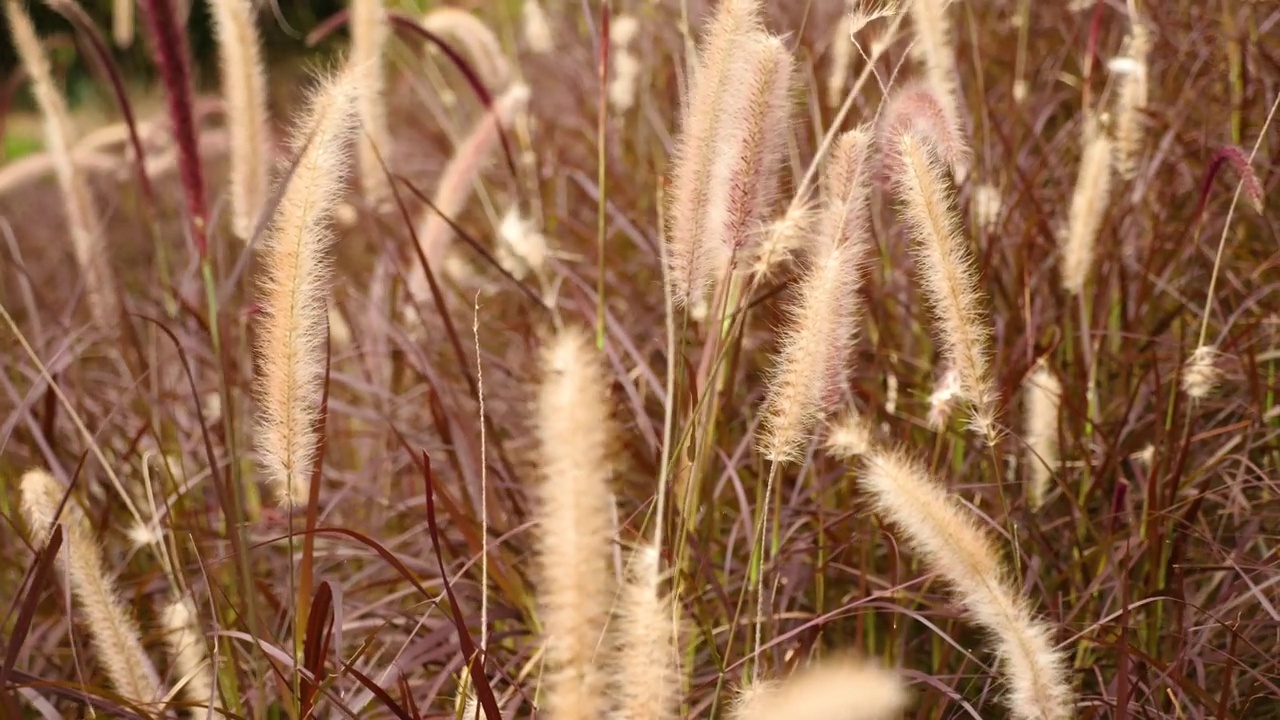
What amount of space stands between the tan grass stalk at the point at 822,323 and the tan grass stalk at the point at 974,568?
3.4 inches

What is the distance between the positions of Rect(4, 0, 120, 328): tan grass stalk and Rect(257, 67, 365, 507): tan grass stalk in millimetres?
1217

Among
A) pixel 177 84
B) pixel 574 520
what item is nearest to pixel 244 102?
pixel 177 84

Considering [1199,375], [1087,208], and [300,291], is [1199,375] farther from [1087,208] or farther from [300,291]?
[300,291]

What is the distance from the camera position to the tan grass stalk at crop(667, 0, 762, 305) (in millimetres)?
1131

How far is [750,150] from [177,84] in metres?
0.93

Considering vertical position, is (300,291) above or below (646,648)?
above

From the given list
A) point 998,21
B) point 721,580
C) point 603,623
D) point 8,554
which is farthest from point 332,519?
point 998,21

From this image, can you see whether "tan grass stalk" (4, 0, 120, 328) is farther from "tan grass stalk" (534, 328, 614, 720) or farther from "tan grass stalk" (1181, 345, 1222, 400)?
"tan grass stalk" (1181, 345, 1222, 400)

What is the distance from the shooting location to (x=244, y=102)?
67.2 inches

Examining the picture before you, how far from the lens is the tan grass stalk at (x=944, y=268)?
107 centimetres

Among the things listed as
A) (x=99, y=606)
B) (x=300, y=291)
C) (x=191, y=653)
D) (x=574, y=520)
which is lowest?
(x=191, y=653)

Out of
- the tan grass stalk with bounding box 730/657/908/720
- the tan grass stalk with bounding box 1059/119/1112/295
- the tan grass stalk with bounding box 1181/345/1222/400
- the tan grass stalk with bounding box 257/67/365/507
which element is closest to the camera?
the tan grass stalk with bounding box 730/657/908/720

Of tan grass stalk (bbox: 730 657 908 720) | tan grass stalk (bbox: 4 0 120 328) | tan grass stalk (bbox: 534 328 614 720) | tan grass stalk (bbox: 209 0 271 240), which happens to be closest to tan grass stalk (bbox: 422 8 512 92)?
tan grass stalk (bbox: 209 0 271 240)

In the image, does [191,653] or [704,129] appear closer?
[704,129]
